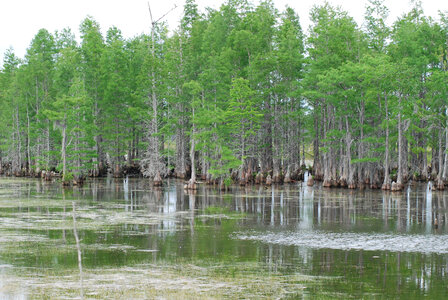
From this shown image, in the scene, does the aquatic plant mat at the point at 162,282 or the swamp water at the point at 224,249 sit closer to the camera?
the aquatic plant mat at the point at 162,282

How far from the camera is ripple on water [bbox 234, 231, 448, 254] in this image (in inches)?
699

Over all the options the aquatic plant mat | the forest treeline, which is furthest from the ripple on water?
the forest treeline

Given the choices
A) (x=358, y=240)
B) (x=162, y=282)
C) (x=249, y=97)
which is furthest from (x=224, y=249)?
(x=249, y=97)

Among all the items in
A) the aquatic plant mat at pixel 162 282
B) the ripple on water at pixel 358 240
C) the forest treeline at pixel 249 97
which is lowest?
the aquatic plant mat at pixel 162 282

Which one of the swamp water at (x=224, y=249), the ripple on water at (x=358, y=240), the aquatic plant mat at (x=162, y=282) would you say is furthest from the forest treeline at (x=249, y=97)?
the aquatic plant mat at (x=162, y=282)

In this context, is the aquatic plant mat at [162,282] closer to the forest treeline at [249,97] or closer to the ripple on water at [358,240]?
the ripple on water at [358,240]

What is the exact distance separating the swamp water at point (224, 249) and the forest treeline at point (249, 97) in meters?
12.4

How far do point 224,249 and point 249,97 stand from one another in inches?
1237

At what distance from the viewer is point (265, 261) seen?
619 inches

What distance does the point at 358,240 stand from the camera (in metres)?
19.2

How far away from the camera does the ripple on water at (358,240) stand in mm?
17750

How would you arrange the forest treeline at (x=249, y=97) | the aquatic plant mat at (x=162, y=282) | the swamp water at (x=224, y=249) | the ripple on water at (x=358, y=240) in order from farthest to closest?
the forest treeline at (x=249, y=97)
the ripple on water at (x=358, y=240)
the swamp water at (x=224, y=249)
the aquatic plant mat at (x=162, y=282)

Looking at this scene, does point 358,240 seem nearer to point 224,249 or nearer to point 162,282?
point 224,249

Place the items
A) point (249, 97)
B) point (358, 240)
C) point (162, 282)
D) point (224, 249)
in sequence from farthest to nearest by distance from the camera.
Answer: point (249, 97)
point (358, 240)
point (224, 249)
point (162, 282)
